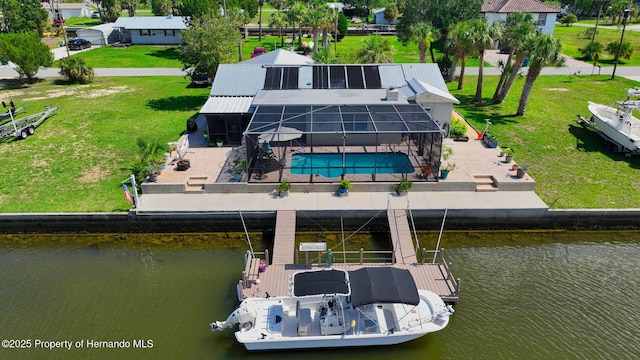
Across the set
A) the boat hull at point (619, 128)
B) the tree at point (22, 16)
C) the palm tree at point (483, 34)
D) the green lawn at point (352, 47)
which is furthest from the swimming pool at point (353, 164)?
the tree at point (22, 16)

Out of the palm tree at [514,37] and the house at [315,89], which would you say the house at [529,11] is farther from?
the house at [315,89]

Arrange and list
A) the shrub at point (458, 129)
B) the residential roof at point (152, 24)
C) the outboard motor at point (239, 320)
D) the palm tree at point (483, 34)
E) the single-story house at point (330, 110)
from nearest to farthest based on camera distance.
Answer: the outboard motor at point (239, 320)
the single-story house at point (330, 110)
the shrub at point (458, 129)
the palm tree at point (483, 34)
the residential roof at point (152, 24)

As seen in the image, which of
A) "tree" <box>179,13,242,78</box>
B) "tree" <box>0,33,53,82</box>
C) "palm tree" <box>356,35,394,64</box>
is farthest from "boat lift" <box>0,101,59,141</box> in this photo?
"palm tree" <box>356,35,394,64</box>

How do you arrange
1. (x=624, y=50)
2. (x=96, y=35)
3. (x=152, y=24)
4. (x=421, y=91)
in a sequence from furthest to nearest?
(x=96, y=35), (x=152, y=24), (x=624, y=50), (x=421, y=91)

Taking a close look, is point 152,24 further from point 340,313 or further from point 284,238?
point 340,313

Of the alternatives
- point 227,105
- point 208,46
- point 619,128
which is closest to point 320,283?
point 227,105
